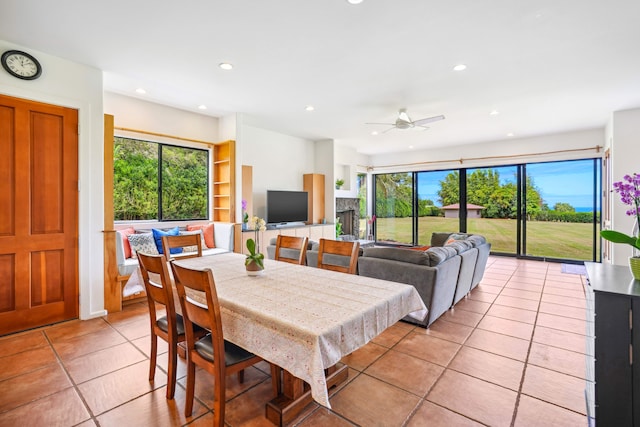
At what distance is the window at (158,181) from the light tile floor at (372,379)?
1764 mm

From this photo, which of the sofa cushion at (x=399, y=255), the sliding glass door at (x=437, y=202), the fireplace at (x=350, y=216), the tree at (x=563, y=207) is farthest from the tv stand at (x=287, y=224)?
the tree at (x=563, y=207)

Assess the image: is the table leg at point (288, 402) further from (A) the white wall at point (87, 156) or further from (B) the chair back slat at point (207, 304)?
(A) the white wall at point (87, 156)

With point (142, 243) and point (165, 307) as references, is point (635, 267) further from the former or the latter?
point (142, 243)

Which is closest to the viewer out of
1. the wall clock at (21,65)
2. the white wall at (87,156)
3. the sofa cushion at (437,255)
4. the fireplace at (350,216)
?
the wall clock at (21,65)

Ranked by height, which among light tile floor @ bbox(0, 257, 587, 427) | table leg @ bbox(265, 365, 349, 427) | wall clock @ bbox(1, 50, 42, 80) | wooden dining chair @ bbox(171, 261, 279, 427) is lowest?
light tile floor @ bbox(0, 257, 587, 427)

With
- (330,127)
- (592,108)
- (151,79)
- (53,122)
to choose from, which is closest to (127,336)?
(53,122)

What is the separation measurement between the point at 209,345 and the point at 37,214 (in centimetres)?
260

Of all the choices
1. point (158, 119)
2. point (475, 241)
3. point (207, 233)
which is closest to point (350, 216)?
point (207, 233)

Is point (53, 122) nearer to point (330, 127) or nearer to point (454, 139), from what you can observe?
point (330, 127)

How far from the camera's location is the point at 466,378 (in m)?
2.18

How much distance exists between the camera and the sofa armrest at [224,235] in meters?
4.73

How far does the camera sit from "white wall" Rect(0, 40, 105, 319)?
3.08m

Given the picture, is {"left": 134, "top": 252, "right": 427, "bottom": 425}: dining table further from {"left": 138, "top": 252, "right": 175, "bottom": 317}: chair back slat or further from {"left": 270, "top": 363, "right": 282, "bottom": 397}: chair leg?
{"left": 138, "top": 252, "right": 175, "bottom": 317}: chair back slat

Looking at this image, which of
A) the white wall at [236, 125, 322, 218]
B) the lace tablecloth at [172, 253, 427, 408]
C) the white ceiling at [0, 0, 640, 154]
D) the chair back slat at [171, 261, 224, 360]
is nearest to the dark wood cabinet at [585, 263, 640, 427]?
the lace tablecloth at [172, 253, 427, 408]
